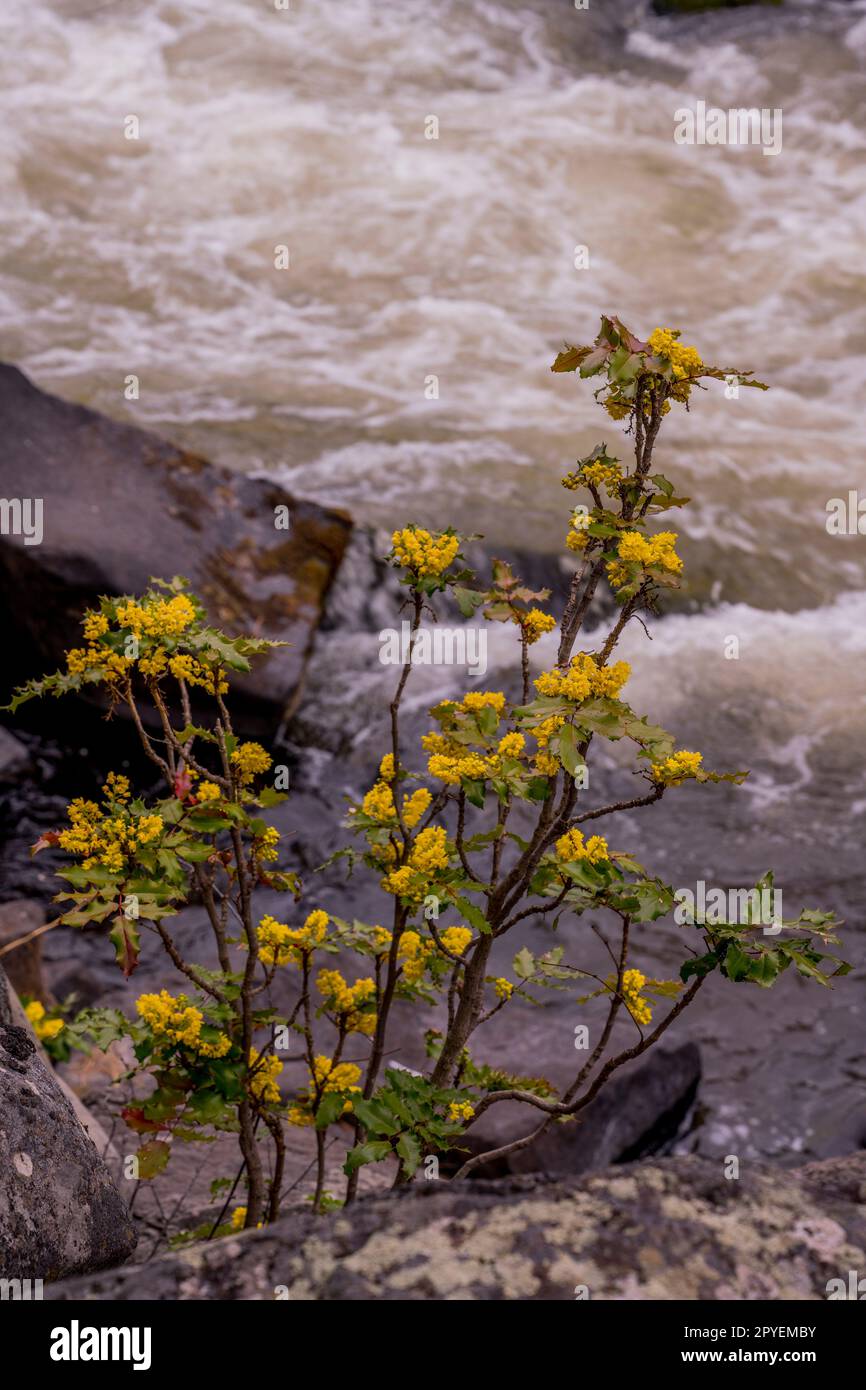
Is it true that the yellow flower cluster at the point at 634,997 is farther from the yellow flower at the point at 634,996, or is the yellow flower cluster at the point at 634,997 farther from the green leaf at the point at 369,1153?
the green leaf at the point at 369,1153

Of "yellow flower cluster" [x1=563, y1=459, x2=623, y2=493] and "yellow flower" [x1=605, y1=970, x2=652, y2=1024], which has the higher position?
"yellow flower cluster" [x1=563, y1=459, x2=623, y2=493]

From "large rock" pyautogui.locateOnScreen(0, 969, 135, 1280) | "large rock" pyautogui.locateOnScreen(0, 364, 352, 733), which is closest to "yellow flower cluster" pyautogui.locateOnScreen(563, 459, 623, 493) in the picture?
"large rock" pyautogui.locateOnScreen(0, 969, 135, 1280)

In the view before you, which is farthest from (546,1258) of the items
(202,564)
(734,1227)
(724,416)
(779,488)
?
(724,416)

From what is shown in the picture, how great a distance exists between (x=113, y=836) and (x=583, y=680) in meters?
0.76

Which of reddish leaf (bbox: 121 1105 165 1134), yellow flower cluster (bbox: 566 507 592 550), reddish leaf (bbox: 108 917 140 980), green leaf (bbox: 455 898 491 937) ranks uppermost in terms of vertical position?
yellow flower cluster (bbox: 566 507 592 550)

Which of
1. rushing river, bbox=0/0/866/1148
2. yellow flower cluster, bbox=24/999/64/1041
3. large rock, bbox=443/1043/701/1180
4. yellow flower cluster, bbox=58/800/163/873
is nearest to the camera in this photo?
yellow flower cluster, bbox=58/800/163/873

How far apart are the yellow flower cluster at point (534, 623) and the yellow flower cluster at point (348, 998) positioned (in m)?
0.71

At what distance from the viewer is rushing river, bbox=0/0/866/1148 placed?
23.1ft

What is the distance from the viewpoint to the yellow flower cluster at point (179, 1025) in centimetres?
211

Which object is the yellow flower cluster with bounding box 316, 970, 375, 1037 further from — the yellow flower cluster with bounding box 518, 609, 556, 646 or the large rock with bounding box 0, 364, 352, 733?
the large rock with bounding box 0, 364, 352, 733

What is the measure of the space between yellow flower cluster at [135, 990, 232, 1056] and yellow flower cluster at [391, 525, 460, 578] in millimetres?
823

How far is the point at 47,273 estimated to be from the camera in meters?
9.92

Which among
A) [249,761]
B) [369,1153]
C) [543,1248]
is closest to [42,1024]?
[249,761]
